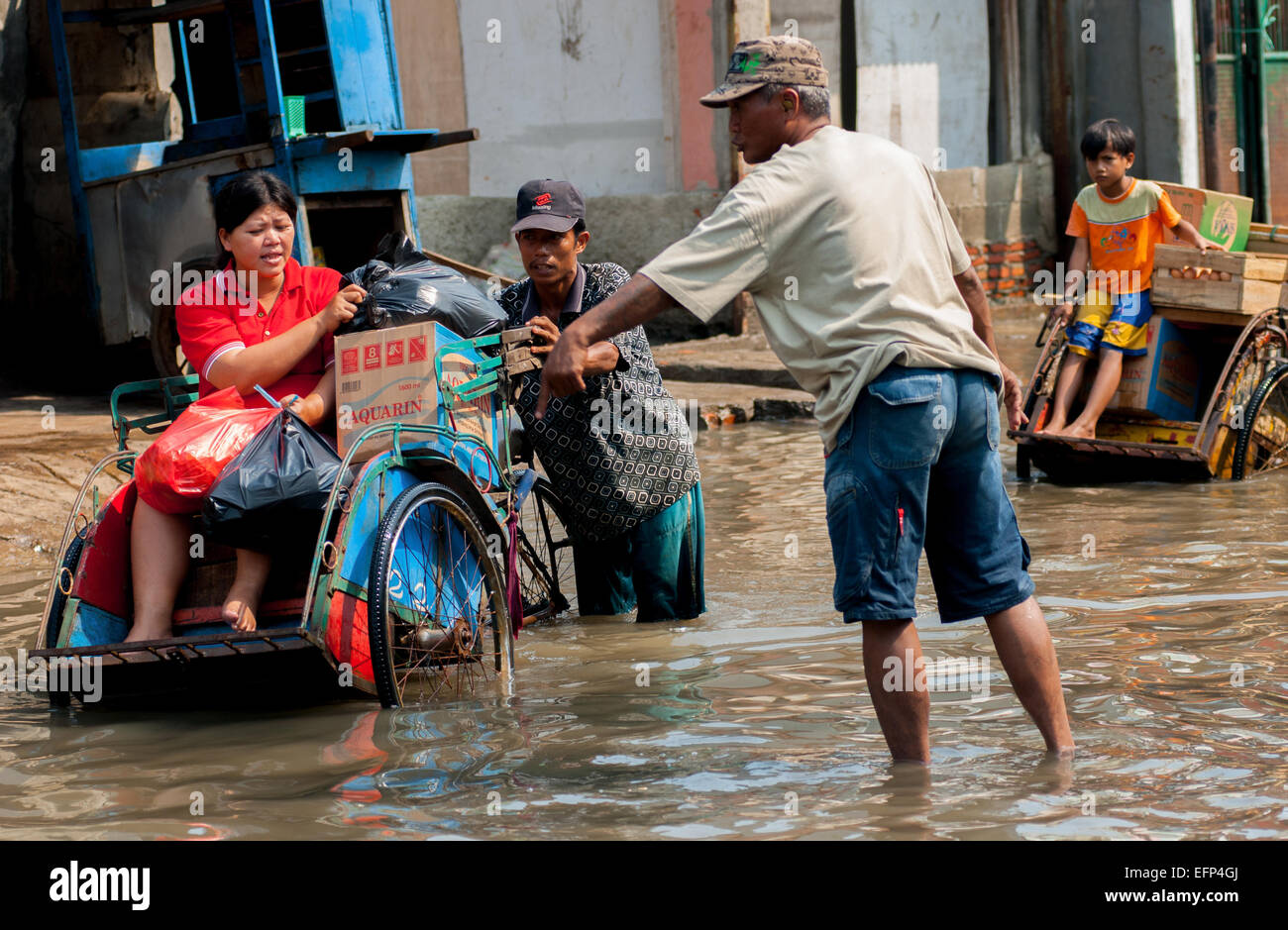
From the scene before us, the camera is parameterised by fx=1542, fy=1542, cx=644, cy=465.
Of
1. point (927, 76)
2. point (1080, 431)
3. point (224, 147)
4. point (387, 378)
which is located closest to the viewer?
point (387, 378)

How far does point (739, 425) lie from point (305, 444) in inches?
242

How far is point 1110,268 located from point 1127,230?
22cm

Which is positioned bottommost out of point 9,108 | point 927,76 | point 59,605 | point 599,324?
point 59,605

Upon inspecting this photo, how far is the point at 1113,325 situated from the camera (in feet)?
26.2

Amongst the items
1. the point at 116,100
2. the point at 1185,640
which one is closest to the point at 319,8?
the point at 116,100

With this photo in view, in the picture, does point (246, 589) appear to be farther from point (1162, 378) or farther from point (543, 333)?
point (1162, 378)

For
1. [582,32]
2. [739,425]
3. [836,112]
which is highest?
[582,32]

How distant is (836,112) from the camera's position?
1335cm

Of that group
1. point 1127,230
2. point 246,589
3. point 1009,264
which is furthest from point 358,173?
point 1009,264

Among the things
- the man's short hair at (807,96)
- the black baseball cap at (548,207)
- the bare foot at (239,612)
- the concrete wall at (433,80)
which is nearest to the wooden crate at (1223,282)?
the black baseball cap at (548,207)

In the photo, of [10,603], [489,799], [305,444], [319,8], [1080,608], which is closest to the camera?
[489,799]

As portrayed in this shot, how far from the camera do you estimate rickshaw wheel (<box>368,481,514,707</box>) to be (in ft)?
A: 14.0

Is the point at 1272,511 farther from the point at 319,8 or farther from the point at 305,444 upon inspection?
the point at 319,8

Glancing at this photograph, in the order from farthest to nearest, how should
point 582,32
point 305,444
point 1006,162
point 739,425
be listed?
point 1006,162
point 582,32
point 739,425
point 305,444
